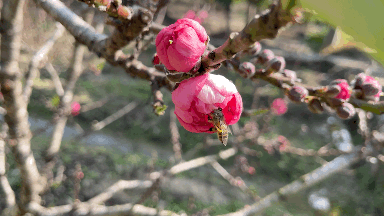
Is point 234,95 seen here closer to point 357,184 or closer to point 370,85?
point 370,85

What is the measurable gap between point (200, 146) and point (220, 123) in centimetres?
289

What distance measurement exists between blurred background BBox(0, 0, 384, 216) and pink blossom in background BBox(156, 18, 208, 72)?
7.93 ft

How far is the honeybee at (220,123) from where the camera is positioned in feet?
1.88

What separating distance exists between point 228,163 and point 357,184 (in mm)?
3082

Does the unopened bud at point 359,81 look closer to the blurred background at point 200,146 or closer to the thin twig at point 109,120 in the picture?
the blurred background at point 200,146

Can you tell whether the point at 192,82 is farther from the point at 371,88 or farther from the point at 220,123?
the point at 371,88

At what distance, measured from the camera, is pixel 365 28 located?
0.40ft

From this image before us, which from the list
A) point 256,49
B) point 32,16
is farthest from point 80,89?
point 256,49

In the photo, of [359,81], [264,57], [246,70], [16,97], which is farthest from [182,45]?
[16,97]

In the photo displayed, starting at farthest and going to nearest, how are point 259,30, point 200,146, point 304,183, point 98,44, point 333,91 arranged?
point 200,146 < point 304,183 < point 98,44 < point 333,91 < point 259,30

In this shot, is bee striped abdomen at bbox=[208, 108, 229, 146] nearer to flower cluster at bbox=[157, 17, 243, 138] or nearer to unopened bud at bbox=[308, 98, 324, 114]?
flower cluster at bbox=[157, 17, 243, 138]

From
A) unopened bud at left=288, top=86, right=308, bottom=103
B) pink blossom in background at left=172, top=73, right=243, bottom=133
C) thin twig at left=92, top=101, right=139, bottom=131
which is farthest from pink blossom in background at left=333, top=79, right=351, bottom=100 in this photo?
thin twig at left=92, top=101, right=139, bottom=131

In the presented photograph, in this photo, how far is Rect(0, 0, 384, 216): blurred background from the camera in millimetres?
4688

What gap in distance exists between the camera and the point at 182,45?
0.54 metres
